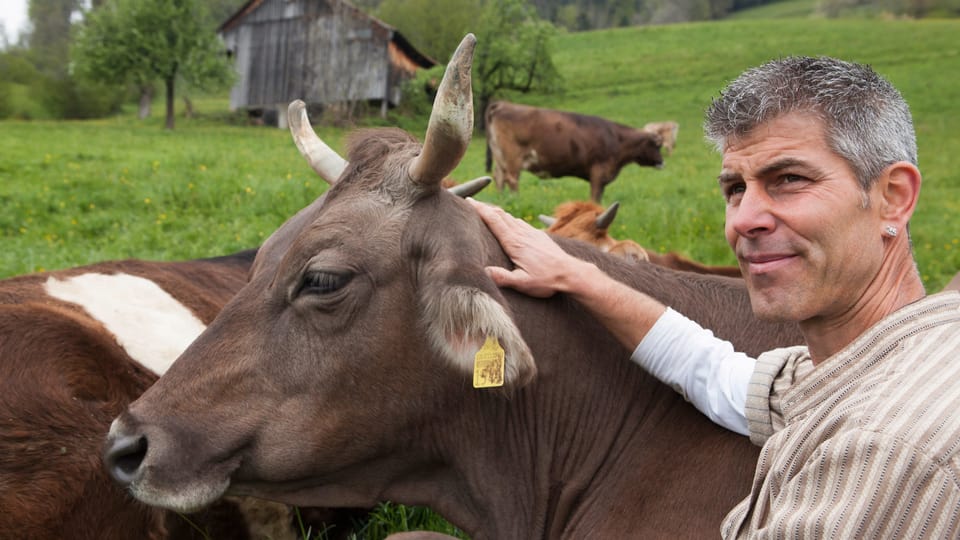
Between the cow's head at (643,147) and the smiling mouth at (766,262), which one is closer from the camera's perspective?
the smiling mouth at (766,262)

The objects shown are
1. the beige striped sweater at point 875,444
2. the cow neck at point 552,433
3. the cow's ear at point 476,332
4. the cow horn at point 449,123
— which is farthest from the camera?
the cow neck at point 552,433

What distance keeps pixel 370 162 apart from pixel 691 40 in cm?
5169

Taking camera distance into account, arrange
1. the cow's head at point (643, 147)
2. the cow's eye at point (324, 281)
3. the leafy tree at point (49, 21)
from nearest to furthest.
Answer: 1. the cow's eye at point (324, 281)
2. the cow's head at point (643, 147)
3. the leafy tree at point (49, 21)

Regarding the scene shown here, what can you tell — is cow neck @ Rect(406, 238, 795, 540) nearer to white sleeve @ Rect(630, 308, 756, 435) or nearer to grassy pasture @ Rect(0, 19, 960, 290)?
white sleeve @ Rect(630, 308, 756, 435)

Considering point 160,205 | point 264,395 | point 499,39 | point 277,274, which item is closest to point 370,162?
point 277,274

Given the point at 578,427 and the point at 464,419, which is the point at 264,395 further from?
the point at 578,427

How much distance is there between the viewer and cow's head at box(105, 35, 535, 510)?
10.2 feet

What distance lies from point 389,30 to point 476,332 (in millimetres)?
38742

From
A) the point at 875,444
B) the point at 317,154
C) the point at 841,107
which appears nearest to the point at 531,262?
the point at 317,154

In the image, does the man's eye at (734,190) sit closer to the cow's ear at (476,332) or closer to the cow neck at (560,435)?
the cow's ear at (476,332)

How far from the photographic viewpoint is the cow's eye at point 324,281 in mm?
3215

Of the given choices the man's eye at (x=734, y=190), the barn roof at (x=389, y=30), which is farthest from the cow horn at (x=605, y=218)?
the barn roof at (x=389, y=30)

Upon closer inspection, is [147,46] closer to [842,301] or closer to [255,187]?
[255,187]

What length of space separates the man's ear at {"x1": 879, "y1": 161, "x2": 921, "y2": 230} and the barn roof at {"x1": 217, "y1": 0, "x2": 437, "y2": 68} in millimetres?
39048
